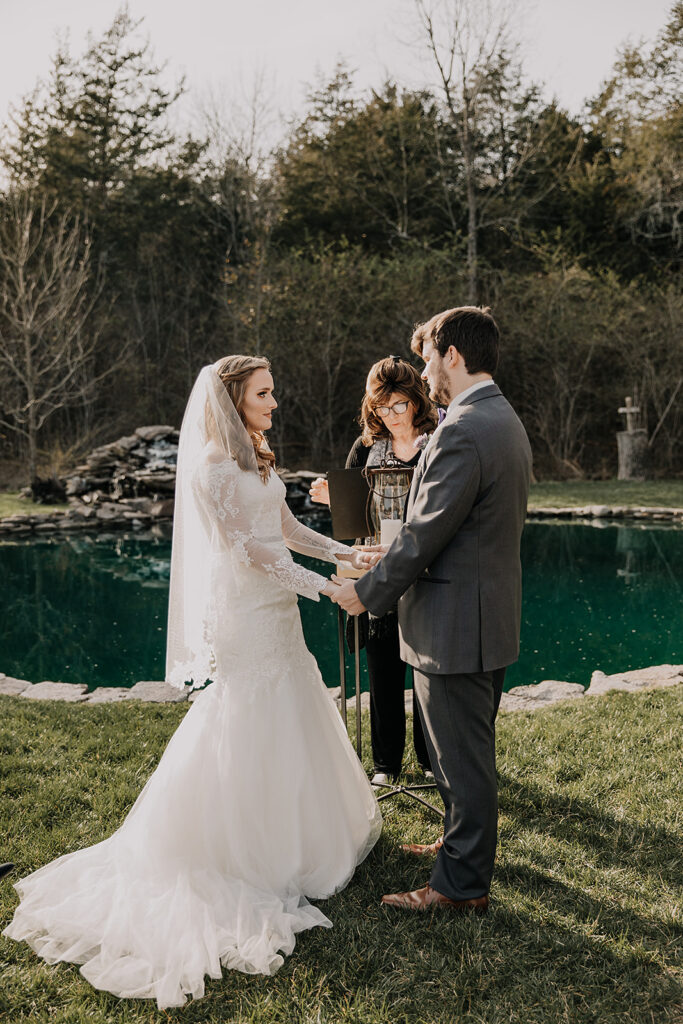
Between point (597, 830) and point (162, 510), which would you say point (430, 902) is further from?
point (162, 510)

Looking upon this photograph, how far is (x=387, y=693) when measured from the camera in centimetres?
342

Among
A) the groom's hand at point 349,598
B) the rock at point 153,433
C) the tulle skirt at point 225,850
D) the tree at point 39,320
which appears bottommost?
the tulle skirt at point 225,850

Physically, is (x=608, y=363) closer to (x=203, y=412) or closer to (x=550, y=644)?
(x=550, y=644)

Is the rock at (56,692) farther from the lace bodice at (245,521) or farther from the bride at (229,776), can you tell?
the lace bodice at (245,521)

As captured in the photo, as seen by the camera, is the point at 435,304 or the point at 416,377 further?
the point at 435,304

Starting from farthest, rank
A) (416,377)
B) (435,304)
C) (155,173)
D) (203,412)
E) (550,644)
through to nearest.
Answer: (155,173) < (435,304) < (550,644) < (416,377) < (203,412)

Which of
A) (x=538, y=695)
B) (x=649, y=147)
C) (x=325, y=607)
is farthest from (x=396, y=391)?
(x=649, y=147)

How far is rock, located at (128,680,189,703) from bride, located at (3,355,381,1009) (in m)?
2.03

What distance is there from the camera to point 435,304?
53.4 feet

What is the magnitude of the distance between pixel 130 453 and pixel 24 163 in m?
9.06

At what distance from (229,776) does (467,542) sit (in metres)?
1.09

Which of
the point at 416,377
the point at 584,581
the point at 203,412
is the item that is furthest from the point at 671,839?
the point at 584,581

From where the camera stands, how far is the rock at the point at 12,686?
4.88 metres

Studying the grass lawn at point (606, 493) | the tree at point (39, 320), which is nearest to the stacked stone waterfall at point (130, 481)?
the tree at point (39, 320)
